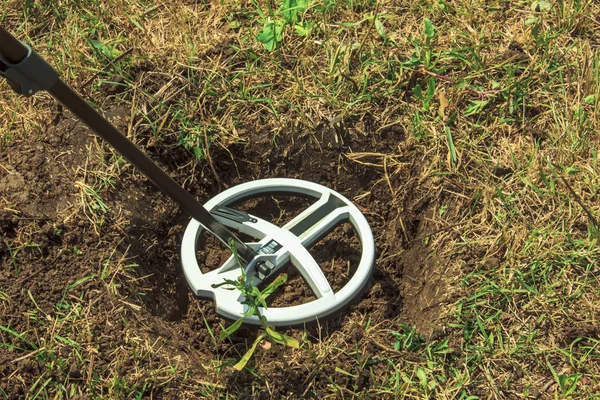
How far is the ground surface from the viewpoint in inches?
74.8

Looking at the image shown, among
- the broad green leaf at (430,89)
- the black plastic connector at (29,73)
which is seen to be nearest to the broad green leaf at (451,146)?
the broad green leaf at (430,89)

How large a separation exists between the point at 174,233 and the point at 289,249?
0.40 m

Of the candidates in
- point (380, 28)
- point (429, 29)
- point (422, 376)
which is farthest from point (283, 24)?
point (422, 376)

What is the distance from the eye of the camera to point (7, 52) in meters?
1.25

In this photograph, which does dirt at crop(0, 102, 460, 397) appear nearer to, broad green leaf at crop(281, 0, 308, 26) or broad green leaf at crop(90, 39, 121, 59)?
broad green leaf at crop(90, 39, 121, 59)

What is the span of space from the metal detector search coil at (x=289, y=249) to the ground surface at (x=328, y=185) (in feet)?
0.28

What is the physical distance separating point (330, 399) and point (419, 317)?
1.30 feet

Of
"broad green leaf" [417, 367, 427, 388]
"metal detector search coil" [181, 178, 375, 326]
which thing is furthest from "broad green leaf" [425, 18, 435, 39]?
"broad green leaf" [417, 367, 427, 388]

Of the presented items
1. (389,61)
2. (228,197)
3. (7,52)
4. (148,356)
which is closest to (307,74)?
(389,61)

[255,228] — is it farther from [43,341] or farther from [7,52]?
[7,52]

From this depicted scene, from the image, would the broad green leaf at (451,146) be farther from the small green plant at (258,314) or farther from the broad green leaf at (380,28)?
the small green plant at (258,314)

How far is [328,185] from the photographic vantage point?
2.38m

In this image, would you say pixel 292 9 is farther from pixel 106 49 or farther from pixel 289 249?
pixel 289 249

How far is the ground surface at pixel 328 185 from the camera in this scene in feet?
6.23
